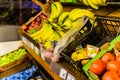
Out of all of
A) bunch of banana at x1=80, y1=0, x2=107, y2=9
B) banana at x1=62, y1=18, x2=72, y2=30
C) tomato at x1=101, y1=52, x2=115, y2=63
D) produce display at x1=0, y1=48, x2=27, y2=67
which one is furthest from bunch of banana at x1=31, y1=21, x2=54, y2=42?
tomato at x1=101, y1=52, x2=115, y2=63

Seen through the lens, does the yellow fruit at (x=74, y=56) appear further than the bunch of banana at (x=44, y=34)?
No

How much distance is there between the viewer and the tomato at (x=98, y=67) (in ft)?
3.83

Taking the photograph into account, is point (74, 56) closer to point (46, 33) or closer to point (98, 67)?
point (98, 67)

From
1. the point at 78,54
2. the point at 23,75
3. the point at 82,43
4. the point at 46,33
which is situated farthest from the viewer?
the point at 23,75

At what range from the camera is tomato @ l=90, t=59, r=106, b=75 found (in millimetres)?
1168

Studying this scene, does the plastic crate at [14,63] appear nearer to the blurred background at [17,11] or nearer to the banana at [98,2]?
the blurred background at [17,11]

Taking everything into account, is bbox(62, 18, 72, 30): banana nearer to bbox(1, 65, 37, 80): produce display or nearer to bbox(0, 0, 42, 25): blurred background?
bbox(1, 65, 37, 80): produce display

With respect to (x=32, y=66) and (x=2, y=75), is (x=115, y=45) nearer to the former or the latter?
(x=32, y=66)

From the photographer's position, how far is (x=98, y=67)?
1.17 m

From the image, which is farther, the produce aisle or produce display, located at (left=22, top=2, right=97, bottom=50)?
produce display, located at (left=22, top=2, right=97, bottom=50)

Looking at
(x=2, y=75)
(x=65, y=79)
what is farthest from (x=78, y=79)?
(x=2, y=75)

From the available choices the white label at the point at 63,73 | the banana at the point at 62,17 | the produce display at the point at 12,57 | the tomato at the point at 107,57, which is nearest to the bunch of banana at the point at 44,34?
the banana at the point at 62,17

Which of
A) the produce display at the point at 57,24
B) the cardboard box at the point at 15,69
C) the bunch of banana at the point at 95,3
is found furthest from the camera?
the cardboard box at the point at 15,69

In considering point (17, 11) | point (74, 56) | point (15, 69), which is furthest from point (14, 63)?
point (74, 56)
